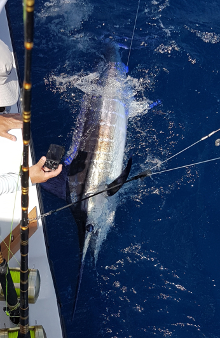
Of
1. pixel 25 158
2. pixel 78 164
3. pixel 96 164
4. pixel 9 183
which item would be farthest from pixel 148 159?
pixel 25 158

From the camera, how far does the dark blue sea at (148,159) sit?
4.30 m

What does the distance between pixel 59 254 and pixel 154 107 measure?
243cm

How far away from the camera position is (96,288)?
14.2 ft

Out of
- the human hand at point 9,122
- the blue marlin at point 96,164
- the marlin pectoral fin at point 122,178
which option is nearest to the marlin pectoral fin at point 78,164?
the blue marlin at point 96,164

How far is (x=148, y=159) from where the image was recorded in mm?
4988

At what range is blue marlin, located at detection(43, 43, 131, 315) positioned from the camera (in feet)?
14.1

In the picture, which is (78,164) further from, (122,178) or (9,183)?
(9,183)

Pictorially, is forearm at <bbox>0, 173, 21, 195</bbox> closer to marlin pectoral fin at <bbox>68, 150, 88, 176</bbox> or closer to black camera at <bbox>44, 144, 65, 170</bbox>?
black camera at <bbox>44, 144, 65, 170</bbox>

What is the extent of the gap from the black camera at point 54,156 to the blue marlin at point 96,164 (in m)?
0.73

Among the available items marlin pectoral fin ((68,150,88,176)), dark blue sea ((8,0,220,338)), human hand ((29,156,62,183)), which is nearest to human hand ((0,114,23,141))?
human hand ((29,156,62,183))

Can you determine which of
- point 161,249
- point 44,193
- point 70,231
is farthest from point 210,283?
point 44,193

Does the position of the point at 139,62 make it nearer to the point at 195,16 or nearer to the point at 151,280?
the point at 195,16

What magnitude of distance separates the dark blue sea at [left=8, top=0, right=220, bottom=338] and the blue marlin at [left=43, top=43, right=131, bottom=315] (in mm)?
227

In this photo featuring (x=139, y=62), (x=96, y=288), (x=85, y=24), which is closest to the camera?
(x=96, y=288)
